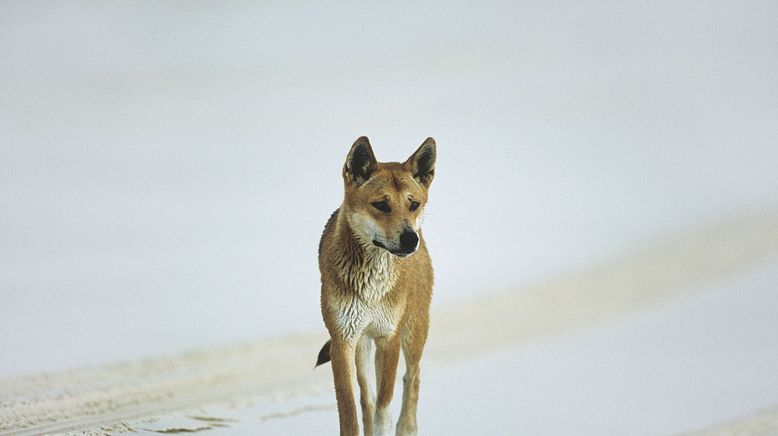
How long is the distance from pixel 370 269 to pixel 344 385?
2.54 ft

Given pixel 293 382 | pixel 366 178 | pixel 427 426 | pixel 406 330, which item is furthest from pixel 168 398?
pixel 366 178

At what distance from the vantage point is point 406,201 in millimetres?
6465

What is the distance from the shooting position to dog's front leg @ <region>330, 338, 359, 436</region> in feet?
21.4

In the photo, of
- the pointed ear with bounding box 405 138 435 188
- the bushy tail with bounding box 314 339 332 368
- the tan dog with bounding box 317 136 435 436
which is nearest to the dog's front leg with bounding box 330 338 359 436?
the tan dog with bounding box 317 136 435 436

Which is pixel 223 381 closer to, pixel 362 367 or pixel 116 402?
pixel 116 402

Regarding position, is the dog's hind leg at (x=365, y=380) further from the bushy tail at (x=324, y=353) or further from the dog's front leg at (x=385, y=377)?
the bushy tail at (x=324, y=353)

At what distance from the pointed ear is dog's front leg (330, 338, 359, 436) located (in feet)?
3.97

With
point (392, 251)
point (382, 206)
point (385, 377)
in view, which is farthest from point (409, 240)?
point (385, 377)

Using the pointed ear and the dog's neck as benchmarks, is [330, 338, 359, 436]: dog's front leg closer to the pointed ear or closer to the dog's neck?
the dog's neck

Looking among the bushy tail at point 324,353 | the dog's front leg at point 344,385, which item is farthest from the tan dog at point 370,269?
the bushy tail at point 324,353

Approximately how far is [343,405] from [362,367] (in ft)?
1.56

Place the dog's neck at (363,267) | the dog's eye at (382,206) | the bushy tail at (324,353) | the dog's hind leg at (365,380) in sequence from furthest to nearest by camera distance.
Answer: the bushy tail at (324,353) < the dog's hind leg at (365,380) < the dog's neck at (363,267) < the dog's eye at (382,206)

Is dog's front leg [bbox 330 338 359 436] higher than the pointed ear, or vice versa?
the pointed ear

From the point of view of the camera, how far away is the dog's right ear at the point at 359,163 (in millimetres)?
6445
